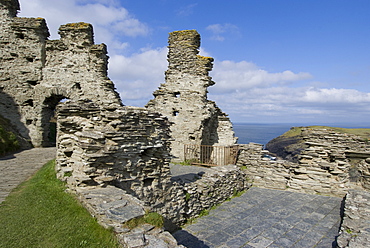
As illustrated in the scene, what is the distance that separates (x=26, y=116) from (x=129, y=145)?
13.8 meters

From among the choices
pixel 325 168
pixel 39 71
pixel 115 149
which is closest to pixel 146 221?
pixel 115 149

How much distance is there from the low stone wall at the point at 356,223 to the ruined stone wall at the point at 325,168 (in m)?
2.04

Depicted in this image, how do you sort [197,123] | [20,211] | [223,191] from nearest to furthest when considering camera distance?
[20,211] → [223,191] → [197,123]

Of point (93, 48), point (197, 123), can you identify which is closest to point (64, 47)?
point (93, 48)

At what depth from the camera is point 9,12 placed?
16281 mm

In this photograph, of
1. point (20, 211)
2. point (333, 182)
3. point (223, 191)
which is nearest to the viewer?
point (20, 211)

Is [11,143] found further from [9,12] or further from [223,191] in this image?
[223,191]

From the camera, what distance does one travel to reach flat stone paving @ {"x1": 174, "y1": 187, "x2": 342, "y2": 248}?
21.6ft

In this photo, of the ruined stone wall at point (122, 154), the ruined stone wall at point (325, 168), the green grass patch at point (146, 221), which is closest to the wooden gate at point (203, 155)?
the ruined stone wall at point (325, 168)

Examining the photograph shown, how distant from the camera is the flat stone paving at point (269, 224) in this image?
6.57 meters

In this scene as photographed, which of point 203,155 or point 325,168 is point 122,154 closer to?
point 203,155

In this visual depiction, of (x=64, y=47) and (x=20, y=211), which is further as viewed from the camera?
(x=64, y=47)

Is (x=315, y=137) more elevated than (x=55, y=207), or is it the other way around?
(x=315, y=137)

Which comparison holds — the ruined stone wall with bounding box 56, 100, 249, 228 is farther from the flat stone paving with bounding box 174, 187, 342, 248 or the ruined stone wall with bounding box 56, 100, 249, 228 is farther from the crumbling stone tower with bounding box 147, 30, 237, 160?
the crumbling stone tower with bounding box 147, 30, 237, 160
